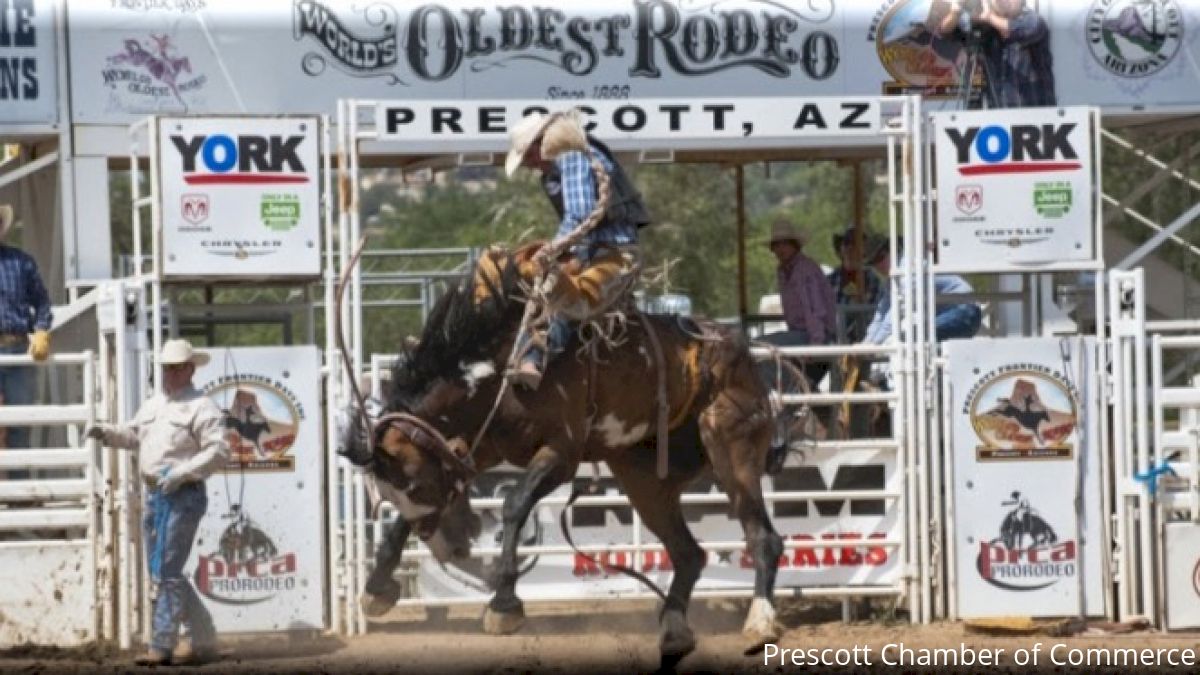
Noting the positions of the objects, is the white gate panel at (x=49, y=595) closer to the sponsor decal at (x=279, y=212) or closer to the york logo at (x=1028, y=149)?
the sponsor decal at (x=279, y=212)

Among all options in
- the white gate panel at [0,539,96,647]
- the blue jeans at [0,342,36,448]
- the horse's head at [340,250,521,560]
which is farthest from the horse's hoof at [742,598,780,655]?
the blue jeans at [0,342,36,448]

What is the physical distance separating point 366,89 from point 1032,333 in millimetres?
4339

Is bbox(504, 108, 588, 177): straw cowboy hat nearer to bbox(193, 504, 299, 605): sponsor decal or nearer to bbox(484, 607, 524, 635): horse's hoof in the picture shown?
bbox(484, 607, 524, 635): horse's hoof

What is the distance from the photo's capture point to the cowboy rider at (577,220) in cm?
1007

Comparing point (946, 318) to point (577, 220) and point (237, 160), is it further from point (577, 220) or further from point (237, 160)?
point (237, 160)

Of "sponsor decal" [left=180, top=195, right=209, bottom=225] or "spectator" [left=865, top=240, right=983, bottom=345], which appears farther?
"spectator" [left=865, top=240, right=983, bottom=345]

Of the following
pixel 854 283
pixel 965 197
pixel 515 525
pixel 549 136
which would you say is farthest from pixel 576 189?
pixel 854 283

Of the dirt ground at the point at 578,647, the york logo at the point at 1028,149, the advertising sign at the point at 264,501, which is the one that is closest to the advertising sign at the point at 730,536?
the dirt ground at the point at 578,647

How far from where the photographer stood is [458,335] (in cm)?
1012

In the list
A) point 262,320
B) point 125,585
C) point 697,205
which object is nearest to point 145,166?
point 262,320

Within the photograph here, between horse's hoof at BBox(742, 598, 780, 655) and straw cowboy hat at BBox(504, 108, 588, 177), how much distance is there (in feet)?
7.09

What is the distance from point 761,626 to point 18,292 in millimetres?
4668

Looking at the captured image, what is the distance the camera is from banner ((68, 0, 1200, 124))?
46.0 ft

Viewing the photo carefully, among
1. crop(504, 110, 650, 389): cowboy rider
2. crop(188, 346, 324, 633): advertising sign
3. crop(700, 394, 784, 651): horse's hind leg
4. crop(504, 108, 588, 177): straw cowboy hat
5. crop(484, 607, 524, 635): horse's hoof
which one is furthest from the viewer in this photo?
crop(188, 346, 324, 633): advertising sign
